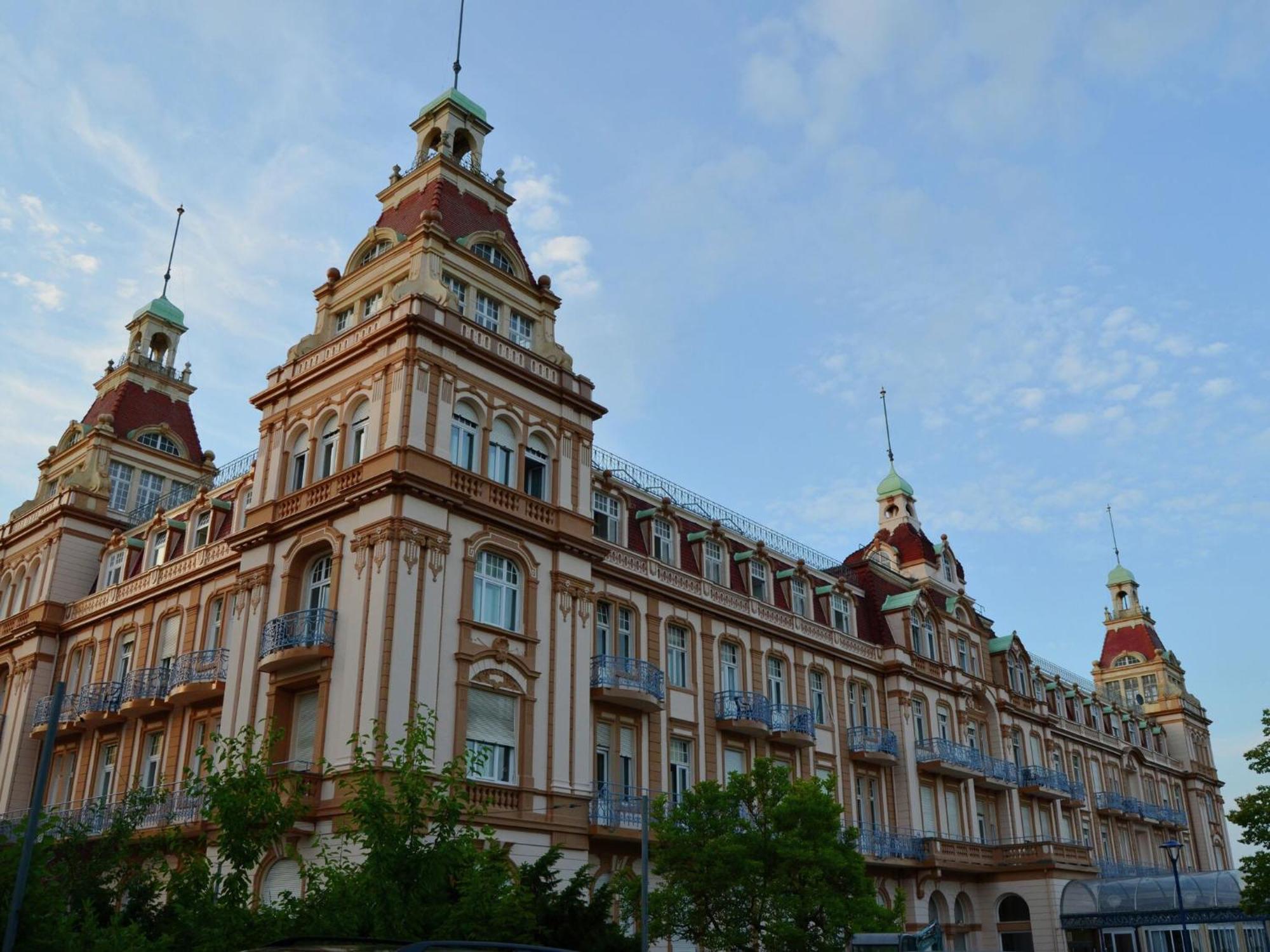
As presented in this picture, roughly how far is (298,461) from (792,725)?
62.0 feet

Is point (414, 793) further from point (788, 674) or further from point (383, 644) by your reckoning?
point (788, 674)

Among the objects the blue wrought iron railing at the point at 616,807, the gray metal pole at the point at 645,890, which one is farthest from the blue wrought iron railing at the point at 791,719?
the gray metal pole at the point at 645,890

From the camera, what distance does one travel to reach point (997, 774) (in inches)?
2051

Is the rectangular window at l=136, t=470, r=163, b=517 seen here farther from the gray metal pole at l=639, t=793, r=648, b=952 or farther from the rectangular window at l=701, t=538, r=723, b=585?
the gray metal pole at l=639, t=793, r=648, b=952

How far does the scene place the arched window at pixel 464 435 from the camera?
106ft

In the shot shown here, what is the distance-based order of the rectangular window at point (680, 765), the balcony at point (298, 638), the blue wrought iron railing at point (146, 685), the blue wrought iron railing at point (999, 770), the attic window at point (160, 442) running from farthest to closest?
the attic window at point (160, 442)
the blue wrought iron railing at point (999, 770)
the blue wrought iron railing at point (146, 685)
the rectangular window at point (680, 765)
the balcony at point (298, 638)

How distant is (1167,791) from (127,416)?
220 feet

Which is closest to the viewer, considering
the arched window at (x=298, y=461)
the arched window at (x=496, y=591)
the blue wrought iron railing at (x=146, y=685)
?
the arched window at (x=496, y=591)

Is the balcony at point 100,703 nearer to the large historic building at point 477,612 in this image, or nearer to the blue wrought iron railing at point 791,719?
the large historic building at point 477,612

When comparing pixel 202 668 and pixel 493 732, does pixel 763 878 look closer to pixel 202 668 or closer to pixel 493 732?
pixel 493 732

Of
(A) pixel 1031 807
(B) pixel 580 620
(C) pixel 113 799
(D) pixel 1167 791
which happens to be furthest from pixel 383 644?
(D) pixel 1167 791

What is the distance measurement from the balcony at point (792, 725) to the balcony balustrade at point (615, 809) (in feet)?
24.1

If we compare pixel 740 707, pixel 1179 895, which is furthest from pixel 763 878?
pixel 1179 895

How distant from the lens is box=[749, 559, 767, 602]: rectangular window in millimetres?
43844
